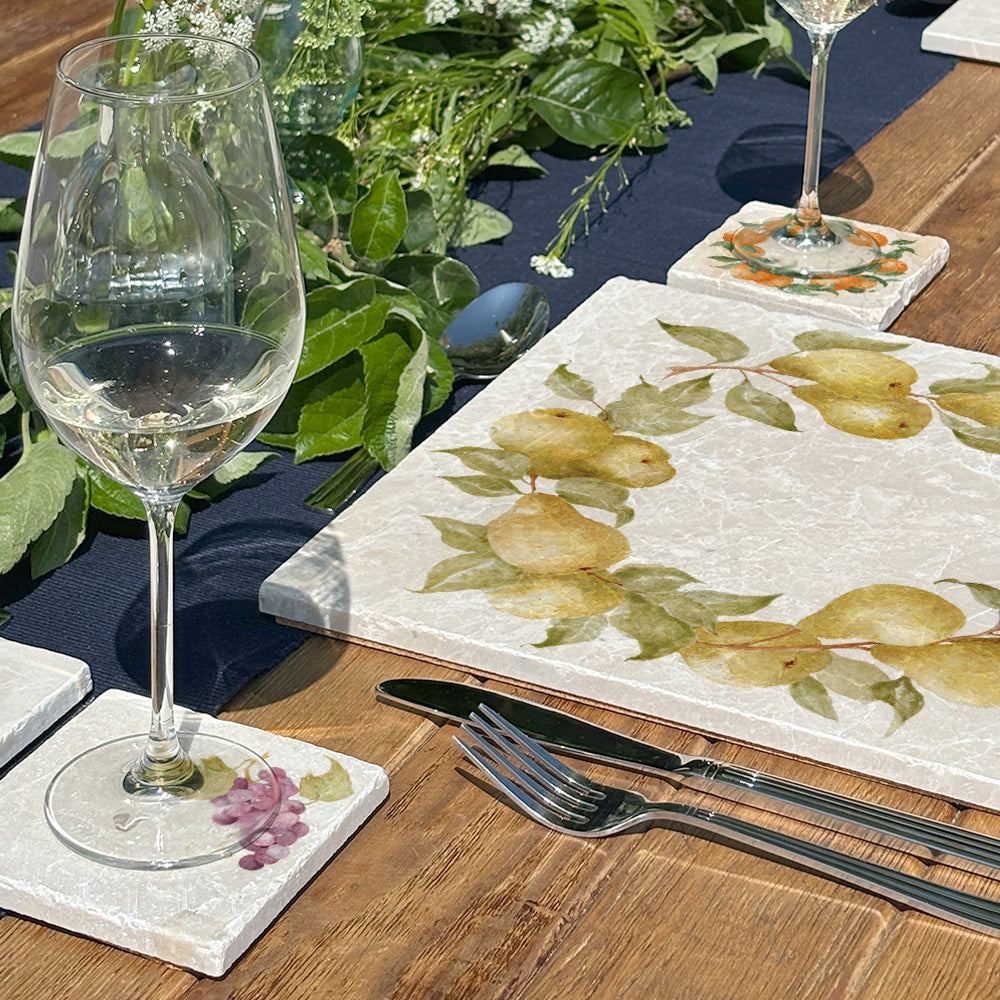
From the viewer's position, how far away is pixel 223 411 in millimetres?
546

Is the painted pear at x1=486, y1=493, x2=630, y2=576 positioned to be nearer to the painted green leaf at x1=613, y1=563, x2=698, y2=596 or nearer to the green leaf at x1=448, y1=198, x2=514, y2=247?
the painted green leaf at x1=613, y1=563, x2=698, y2=596

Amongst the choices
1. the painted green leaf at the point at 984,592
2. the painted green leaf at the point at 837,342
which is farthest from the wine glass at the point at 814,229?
the painted green leaf at the point at 984,592

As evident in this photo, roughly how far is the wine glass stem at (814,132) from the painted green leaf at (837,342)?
21 cm

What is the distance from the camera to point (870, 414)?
36.9 inches

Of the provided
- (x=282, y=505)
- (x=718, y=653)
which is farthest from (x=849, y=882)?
(x=282, y=505)

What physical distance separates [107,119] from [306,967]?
0.99ft

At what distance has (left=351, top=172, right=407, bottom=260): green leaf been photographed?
39.4 inches

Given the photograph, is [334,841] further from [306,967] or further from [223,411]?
[223,411]

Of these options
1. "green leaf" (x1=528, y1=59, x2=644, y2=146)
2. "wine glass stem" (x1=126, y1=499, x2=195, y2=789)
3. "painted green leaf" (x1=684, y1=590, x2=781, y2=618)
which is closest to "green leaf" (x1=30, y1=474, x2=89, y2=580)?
"wine glass stem" (x1=126, y1=499, x2=195, y2=789)

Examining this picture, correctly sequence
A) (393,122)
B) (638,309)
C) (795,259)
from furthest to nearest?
1. (393,122)
2. (795,259)
3. (638,309)

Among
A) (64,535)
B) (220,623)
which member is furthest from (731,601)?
(64,535)

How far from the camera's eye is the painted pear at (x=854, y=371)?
969mm

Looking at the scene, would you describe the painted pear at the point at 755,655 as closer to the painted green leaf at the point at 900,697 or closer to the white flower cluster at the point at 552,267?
the painted green leaf at the point at 900,697

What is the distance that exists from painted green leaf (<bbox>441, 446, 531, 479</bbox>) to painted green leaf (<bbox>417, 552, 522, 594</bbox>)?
0.09 metres
